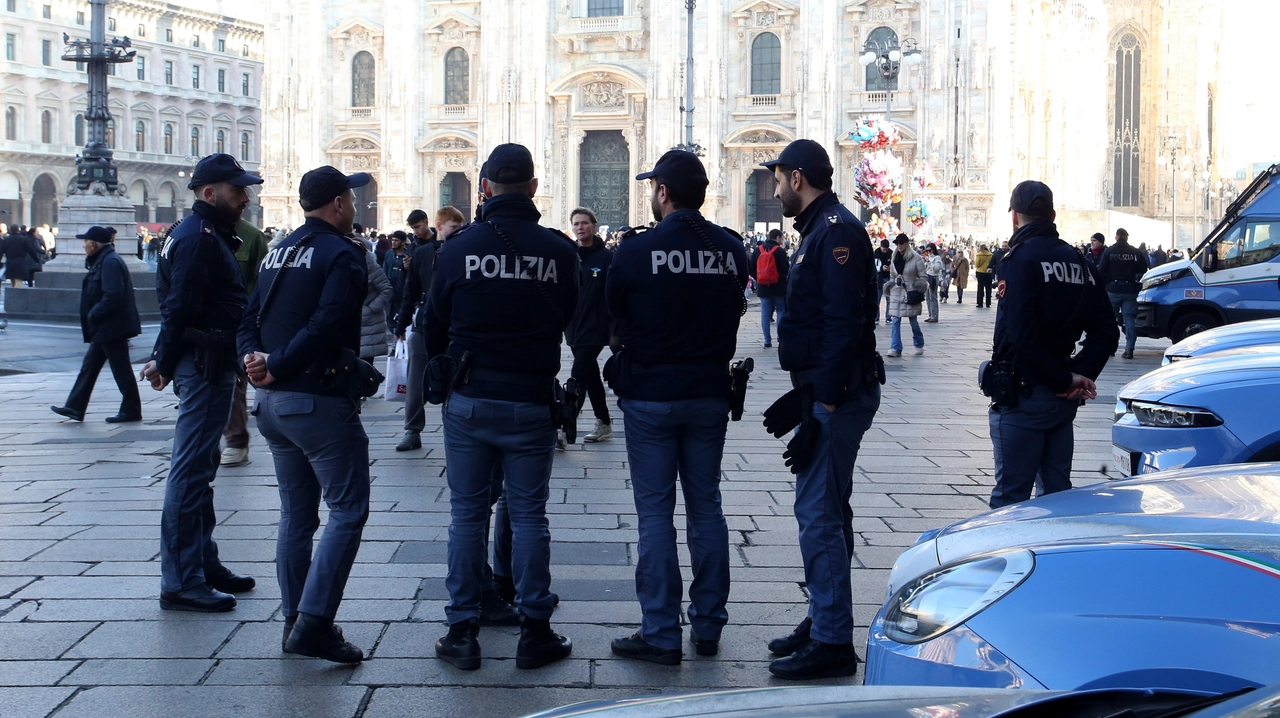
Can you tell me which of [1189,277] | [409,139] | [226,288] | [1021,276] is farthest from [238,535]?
[409,139]

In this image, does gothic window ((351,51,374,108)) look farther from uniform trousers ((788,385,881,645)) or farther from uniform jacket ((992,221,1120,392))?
uniform trousers ((788,385,881,645))

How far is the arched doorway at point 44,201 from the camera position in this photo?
209 ft

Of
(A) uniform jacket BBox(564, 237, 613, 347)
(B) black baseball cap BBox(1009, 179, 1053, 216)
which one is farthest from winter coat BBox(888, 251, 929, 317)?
(B) black baseball cap BBox(1009, 179, 1053, 216)

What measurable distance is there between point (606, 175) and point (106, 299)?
40393mm

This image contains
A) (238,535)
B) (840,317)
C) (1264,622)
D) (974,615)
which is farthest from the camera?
(238,535)

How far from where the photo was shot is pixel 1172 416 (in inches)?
221

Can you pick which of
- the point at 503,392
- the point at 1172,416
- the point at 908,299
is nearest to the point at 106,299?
the point at 503,392

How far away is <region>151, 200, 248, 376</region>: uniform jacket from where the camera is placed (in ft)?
16.8

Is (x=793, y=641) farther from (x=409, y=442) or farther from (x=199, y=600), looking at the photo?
(x=409, y=442)

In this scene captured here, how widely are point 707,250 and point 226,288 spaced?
221 centimetres

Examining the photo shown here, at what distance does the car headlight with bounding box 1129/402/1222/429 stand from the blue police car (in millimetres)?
2193

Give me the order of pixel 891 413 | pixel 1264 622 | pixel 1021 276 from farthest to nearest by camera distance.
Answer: pixel 891 413 → pixel 1021 276 → pixel 1264 622

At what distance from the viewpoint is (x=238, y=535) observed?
250 inches

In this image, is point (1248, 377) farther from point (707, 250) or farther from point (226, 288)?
point (226, 288)
